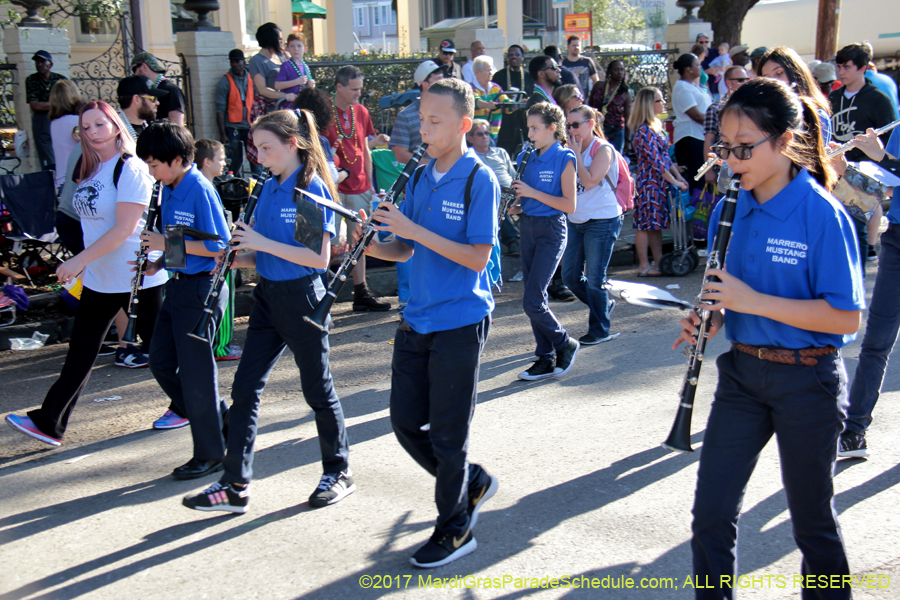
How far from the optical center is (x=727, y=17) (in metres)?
19.8

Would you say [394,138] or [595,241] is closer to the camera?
[595,241]

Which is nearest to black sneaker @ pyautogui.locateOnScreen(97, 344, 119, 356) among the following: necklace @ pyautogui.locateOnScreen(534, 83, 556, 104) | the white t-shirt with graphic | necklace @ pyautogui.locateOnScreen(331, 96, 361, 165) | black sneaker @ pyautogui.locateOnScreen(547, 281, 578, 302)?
the white t-shirt with graphic

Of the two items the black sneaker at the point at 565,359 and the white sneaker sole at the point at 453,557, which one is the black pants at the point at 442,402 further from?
the black sneaker at the point at 565,359

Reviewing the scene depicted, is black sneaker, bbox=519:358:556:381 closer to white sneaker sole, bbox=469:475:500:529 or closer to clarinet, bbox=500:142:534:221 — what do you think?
clarinet, bbox=500:142:534:221

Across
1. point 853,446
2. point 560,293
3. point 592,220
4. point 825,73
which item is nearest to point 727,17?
point 825,73

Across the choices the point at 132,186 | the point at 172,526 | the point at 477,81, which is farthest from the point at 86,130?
the point at 477,81

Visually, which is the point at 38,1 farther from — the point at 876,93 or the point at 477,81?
the point at 876,93

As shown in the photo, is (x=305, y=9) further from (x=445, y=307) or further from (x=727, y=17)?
(x=445, y=307)

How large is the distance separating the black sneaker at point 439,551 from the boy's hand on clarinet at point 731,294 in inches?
58.8

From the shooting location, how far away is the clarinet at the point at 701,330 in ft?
8.89

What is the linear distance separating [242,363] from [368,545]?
1.02m

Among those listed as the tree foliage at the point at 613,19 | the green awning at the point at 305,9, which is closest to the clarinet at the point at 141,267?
the green awning at the point at 305,9

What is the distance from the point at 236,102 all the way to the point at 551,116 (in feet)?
18.8

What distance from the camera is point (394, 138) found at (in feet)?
26.9
